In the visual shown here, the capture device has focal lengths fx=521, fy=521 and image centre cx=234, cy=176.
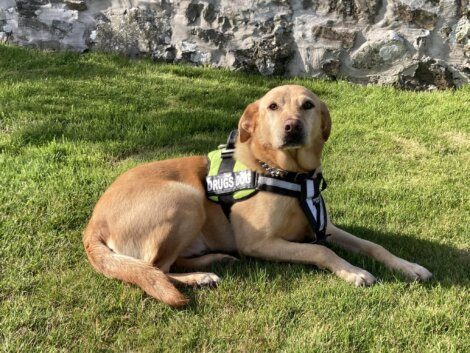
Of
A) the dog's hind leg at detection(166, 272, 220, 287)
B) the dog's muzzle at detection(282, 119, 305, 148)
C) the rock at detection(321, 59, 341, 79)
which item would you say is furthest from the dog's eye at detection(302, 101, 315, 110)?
the rock at detection(321, 59, 341, 79)

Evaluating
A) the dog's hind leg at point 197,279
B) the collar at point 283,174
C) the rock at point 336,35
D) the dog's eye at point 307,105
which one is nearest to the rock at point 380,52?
the rock at point 336,35

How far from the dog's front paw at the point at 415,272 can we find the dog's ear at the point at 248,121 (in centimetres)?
142

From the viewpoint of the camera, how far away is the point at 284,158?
12.0 feet

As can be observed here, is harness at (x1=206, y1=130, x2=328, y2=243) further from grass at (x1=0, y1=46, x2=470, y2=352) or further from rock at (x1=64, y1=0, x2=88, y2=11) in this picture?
rock at (x1=64, y1=0, x2=88, y2=11)

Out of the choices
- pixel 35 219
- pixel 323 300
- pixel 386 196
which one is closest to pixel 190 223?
pixel 323 300

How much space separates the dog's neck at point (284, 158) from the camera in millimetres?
3648

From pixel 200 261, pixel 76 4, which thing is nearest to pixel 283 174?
pixel 200 261

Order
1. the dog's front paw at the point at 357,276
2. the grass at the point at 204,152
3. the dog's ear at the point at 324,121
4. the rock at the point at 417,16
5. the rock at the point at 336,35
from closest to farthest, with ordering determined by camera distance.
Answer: the grass at the point at 204,152 → the dog's front paw at the point at 357,276 → the dog's ear at the point at 324,121 → the rock at the point at 417,16 → the rock at the point at 336,35

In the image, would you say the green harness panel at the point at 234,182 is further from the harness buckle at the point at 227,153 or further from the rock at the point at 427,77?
the rock at the point at 427,77

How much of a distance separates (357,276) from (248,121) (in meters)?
1.37

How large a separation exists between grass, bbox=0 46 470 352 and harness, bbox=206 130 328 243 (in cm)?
37

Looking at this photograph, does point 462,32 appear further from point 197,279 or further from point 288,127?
point 197,279

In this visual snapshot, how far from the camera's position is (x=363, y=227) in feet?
13.6

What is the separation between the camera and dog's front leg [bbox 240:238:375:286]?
331 centimetres
